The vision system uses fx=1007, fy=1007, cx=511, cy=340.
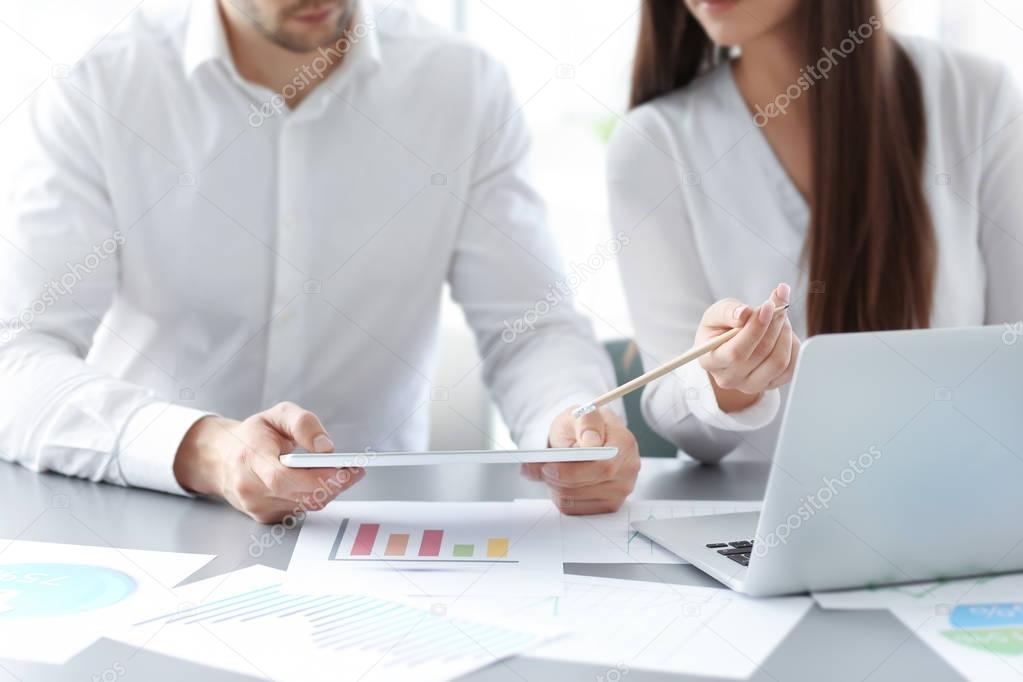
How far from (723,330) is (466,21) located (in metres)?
2.50

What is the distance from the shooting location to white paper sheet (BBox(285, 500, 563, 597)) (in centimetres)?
88

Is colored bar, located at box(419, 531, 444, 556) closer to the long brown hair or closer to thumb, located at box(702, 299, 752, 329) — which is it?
thumb, located at box(702, 299, 752, 329)

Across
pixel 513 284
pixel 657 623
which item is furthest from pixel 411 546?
pixel 513 284

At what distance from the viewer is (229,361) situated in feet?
5.40

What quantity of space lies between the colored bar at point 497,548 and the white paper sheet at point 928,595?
292 millimetres

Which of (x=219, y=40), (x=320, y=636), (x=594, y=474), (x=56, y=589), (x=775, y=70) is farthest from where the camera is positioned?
(x=775, y=70)

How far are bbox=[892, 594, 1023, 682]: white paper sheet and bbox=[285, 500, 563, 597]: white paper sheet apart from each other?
30 cm

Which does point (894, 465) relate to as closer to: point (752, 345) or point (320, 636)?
point (752, 345)

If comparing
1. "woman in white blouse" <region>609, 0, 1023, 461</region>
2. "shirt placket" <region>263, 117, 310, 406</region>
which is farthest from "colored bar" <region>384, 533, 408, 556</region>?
"shirt placket" <region>263, 117, 310, 406</region>

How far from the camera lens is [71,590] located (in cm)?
86

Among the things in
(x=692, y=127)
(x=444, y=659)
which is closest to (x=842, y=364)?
(x=444, y=659)

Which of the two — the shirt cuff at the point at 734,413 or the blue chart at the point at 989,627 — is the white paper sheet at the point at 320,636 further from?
the shirt cuff at the point at 734,413

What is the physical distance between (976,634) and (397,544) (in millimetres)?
519

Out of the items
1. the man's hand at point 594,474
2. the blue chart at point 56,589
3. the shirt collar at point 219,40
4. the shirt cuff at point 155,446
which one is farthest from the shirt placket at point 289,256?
the blue chart at point 56,589
